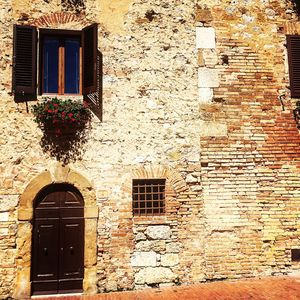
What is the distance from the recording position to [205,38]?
7.96 m

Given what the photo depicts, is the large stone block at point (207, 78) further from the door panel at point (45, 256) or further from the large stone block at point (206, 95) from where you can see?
the door panel at point (45, 256)

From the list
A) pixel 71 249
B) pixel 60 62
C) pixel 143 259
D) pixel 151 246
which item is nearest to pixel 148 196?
pixel 151 246

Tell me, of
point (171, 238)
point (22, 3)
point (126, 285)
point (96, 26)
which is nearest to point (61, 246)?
point (126, 285)

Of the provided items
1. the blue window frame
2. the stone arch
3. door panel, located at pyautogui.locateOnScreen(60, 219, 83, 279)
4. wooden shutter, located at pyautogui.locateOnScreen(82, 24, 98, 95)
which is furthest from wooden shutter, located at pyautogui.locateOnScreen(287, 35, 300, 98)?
door panel, located at pyautogui.locateOnScreen(60, 219, 83, 279)

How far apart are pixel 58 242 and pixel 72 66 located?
11.8ft

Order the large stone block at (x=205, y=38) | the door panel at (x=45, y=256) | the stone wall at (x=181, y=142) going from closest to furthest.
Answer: the door panel at (x=45, y=256) < the stone wall at (x=181, y=142) < the large stone block at (x=205, y=38)

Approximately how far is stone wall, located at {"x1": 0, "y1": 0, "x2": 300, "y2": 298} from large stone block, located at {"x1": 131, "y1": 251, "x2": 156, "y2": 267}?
0.02 metres

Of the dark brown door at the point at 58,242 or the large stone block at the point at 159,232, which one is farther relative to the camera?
the large stone block at the point at 159,232

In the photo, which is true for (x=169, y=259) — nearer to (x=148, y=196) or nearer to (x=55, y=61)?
(x=148, y=196)

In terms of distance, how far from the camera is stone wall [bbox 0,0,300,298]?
7129 millimetres

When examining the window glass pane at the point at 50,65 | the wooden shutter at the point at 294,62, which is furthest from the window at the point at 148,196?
the wooden shutter at the point at 294,62

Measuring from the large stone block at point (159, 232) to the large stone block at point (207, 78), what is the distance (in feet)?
10.1

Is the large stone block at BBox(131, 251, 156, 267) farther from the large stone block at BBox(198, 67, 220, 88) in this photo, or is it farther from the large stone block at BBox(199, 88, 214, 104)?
the large stone block at BBox(198, 67, 220, 88)

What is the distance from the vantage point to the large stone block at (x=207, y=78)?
7832mm
